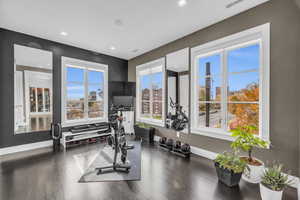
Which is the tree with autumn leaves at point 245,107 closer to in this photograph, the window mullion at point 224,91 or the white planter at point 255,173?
the window mullion at point 224,91

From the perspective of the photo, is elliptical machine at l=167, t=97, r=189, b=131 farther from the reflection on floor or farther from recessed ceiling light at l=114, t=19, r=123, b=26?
the reflection on floor

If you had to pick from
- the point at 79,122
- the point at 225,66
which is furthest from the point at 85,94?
the point at 225,66

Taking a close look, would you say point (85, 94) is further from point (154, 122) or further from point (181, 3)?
point (181, 3)

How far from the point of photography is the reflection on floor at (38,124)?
357 centimetres

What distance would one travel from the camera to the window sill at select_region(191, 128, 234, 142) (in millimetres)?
2801

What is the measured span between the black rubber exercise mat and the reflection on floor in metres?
1.88

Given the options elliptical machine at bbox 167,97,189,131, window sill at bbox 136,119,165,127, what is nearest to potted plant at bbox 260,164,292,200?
elliptical machine at bbox 167,97,189,131

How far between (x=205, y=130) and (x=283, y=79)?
5.66 feet

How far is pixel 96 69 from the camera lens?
5070 mm

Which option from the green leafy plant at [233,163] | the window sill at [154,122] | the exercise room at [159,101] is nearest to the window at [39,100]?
the exercise room at [159,101]

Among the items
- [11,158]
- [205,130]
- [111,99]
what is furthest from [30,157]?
[205,130]

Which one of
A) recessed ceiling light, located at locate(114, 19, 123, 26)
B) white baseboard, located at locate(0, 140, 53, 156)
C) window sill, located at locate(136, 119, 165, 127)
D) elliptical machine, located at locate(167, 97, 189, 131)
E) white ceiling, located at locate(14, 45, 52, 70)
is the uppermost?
recessed ceiling light, located at locate(114, 19, 123, 26)

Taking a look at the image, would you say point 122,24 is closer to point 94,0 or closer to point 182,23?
point 94,0

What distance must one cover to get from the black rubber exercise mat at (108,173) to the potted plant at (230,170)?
1.40 meters
